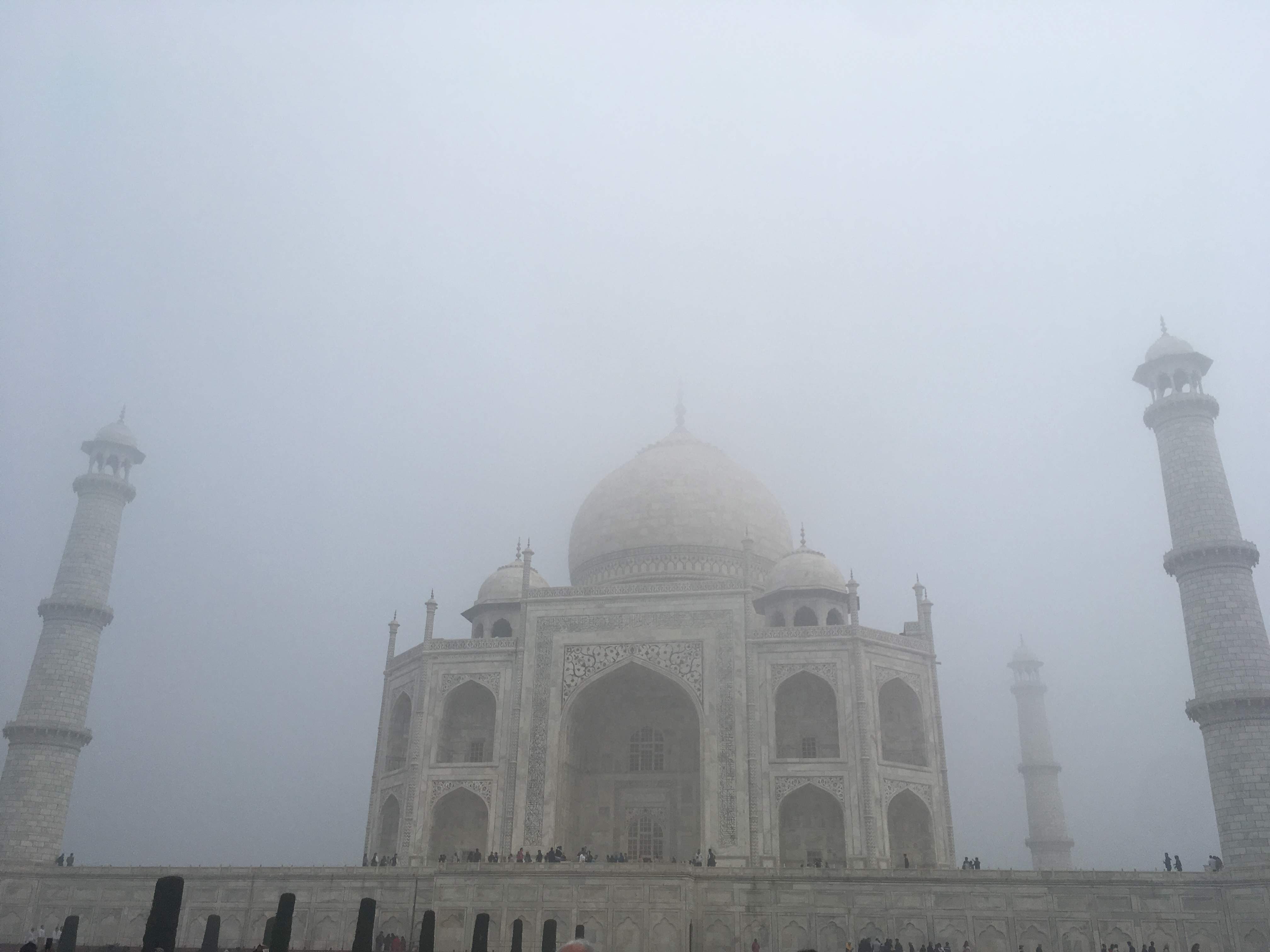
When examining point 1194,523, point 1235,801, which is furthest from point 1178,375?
point 1235,801

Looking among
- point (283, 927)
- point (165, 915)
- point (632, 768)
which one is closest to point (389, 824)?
point (632, 768)

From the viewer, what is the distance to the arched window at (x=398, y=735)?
2441 centimetres

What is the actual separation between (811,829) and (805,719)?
2.40 m

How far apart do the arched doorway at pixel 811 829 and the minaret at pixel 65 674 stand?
16267 millimetres

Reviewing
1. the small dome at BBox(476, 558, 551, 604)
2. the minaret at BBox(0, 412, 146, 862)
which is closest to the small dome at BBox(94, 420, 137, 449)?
the minaret at BBox(0, 412, 146, 862)

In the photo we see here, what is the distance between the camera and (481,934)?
10266mm

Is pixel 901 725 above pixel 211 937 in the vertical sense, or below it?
above

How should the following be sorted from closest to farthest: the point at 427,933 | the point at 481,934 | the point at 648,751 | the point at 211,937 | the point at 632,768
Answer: the point at 427,933 → the point at 211,937 → the point at 481,934 → the point at 632,768 → the point at 648,751

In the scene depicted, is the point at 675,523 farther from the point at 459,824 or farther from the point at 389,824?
the point at 389,824

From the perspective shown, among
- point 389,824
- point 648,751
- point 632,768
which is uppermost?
point 648,751

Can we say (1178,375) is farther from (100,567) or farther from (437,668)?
(100,567)

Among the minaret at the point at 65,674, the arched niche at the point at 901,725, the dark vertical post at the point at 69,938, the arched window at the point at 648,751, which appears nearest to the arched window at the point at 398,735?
the arched window at the point at 648,751

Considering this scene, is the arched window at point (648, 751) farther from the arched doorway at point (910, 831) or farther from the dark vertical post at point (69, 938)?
the dark vertical post at point (69, 938)

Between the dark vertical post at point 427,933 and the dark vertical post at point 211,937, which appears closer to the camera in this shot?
the dark vertical post at point 427,933
